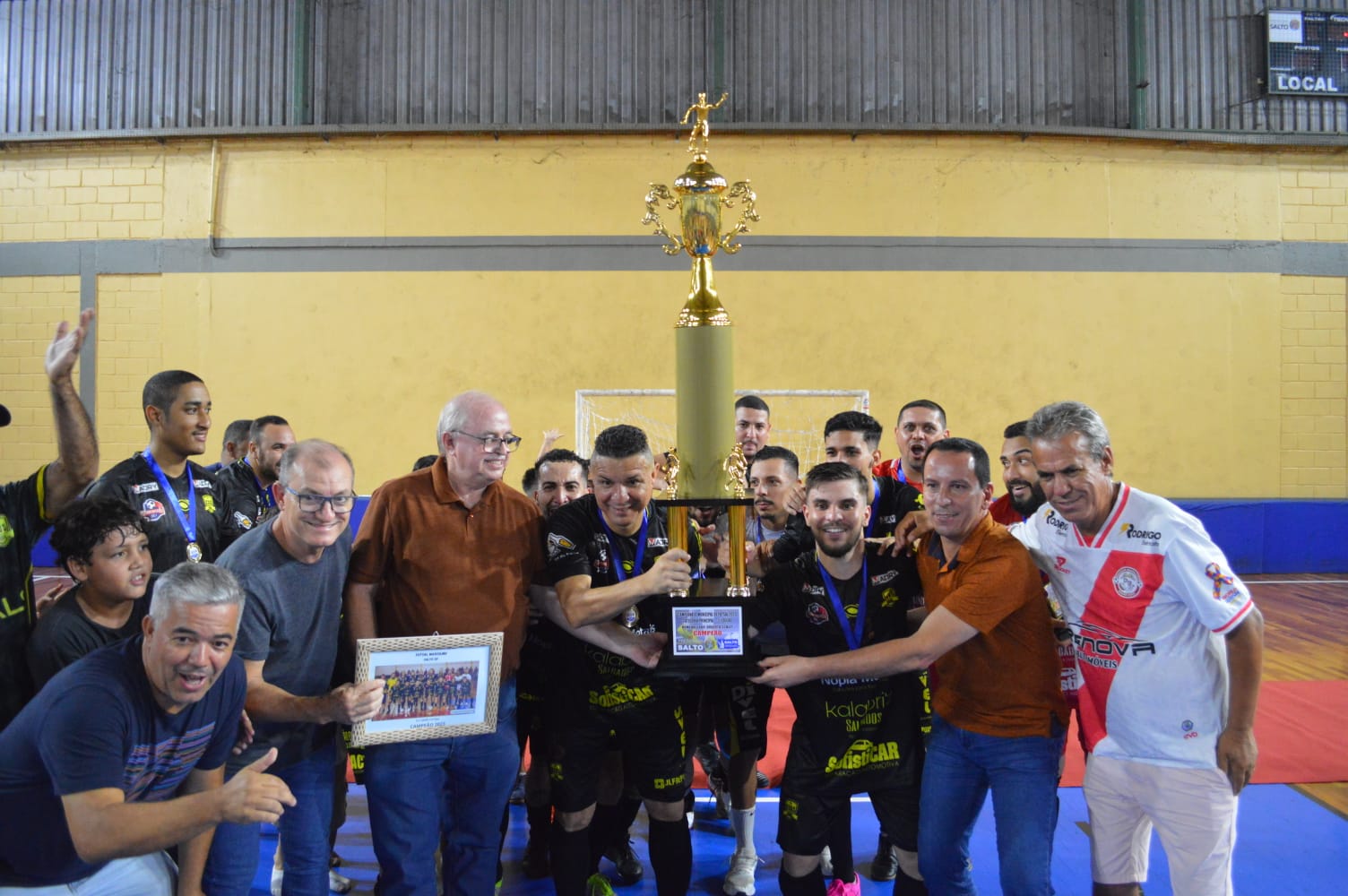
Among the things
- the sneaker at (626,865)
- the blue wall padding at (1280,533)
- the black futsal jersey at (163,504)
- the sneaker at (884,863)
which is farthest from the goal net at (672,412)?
the sneaker at (626,865)

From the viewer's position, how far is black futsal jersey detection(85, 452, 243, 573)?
13.1 ft

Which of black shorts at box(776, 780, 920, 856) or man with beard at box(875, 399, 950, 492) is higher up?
man with beard at box(875, 399, 950, 492)

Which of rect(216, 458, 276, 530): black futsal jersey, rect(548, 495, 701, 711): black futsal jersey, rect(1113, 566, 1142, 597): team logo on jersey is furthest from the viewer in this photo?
rect(216, 458, 276, 530): black futsal jersey

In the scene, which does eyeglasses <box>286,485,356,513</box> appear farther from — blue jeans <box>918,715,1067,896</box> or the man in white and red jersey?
the man in white and red jersey

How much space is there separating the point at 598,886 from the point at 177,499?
8.65 feet

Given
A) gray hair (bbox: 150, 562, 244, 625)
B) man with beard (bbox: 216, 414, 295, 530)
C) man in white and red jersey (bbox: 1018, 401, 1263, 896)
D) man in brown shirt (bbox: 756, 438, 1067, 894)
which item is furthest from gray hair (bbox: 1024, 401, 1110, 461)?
man with beard (bbox: 216, 414, 295, 530)

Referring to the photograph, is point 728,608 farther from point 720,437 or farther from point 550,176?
point 550,176

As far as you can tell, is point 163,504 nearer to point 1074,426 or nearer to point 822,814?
point 822,814

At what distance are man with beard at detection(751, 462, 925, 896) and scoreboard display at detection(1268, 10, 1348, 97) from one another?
1148 cm

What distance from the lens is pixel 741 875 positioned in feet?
12.5

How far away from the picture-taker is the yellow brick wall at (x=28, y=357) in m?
11.1

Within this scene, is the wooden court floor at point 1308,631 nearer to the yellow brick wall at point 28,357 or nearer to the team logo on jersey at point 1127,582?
the team logo on jersey at point 1127,582

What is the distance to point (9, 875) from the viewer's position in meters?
2.44

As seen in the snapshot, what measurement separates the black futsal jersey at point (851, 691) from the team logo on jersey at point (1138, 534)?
2.39ft
